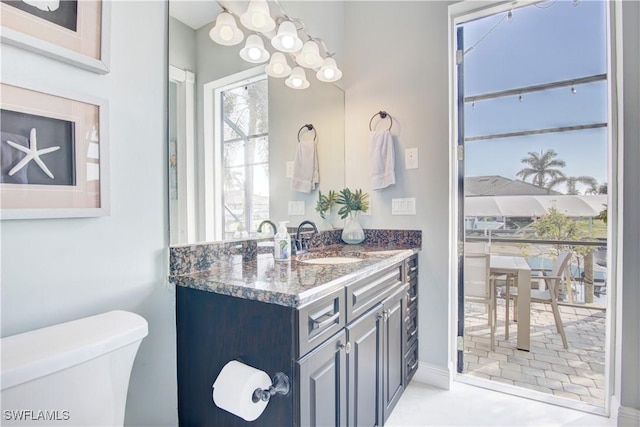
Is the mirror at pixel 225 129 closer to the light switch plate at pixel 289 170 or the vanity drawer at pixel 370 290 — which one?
the light switch plate at pixel 289 170

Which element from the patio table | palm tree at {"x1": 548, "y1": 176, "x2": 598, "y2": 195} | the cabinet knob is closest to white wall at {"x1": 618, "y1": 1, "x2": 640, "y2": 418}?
palm tree at {"x1": 548, "y1": 176, "x2": 598, "y2": 195}

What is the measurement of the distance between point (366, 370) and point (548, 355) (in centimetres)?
179

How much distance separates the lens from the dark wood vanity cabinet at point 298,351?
89 cm

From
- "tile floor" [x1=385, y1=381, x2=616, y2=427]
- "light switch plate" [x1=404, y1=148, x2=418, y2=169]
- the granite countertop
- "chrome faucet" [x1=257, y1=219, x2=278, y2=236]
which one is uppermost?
"light switch plate" [x1=404, y1=148, x2=418, y2=169]

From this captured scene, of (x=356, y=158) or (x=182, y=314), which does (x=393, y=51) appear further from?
(x=182, y=314)

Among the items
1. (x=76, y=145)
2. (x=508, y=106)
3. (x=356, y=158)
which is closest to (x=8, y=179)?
(x=76, y=145)

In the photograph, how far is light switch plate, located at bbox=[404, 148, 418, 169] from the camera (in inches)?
81.1

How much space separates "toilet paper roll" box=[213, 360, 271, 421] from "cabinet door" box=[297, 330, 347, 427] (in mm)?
117

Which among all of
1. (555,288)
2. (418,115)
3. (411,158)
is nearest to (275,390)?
(411,158)

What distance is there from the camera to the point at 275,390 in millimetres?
884

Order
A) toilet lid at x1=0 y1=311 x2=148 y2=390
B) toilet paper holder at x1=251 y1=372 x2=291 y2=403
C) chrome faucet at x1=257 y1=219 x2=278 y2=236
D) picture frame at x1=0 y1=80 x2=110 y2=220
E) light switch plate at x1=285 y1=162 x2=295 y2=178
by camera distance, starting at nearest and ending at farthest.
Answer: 1. toilet lid at x1=0 y1=311 x2=148 y2=390
2. picture frame at x1=0 y1=80 x2=110 y2=220
3. toilet paper holder at x1=251 y1=372 x2=291 y2=403
4. chrome faucet at x1=257 y1=219 x2=278 y2=236
5. light switch plate at x1=285 y1=162 x2=295 y2=178

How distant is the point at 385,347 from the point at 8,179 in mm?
1509

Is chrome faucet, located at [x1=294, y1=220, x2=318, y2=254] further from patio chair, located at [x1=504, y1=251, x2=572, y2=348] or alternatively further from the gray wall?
patio chair, located at [x1=504, y1=251, x2=572, y2=348]

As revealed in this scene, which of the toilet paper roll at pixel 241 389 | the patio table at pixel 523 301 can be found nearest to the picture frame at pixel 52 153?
the toilet paper roll at pixel 241 389
